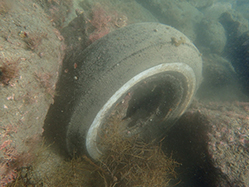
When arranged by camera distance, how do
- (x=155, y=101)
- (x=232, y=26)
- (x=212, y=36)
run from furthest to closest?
(x=232, y=26) < (x=212, y=36) < (x=155, y=101)

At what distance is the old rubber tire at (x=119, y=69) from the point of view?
2.16 metres

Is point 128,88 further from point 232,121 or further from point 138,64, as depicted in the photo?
point 232,121

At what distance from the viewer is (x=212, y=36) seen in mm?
8320

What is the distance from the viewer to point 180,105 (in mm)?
3367

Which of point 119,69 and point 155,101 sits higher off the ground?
point 119,69

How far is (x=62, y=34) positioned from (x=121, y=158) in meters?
2.48

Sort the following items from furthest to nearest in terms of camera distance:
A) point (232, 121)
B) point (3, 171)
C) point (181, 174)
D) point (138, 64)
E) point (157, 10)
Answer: point (157, 10)
point (181, 174)
point (232, 121)
point (138, 64)
point (3, 171)

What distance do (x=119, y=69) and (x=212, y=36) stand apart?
28.0 feet

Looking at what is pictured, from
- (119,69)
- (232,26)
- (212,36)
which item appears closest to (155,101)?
(119,69)

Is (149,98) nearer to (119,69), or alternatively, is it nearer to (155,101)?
(155,101)

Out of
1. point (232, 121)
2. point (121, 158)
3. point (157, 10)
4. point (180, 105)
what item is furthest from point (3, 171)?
point (157, 10)

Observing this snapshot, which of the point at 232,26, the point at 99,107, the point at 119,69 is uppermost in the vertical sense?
the point at 232,26

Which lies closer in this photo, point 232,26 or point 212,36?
point 212,36

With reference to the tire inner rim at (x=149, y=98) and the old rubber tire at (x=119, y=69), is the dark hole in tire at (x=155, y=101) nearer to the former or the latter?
the tire inner rim at (x=149, y=98)
